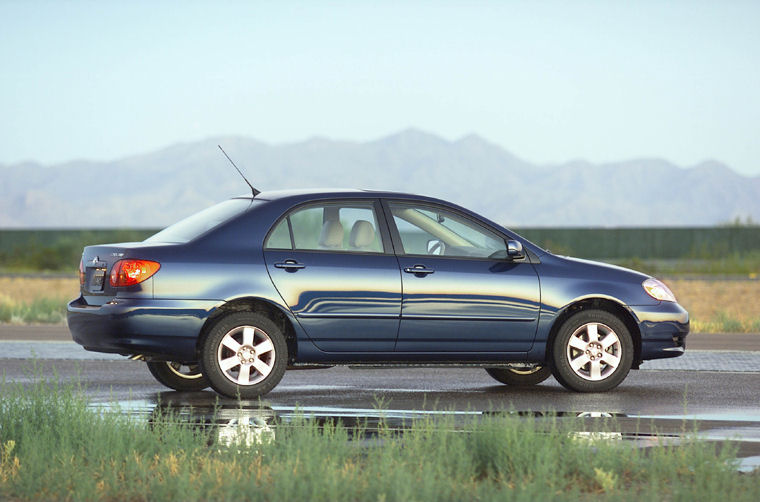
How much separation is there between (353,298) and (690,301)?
23.5 m

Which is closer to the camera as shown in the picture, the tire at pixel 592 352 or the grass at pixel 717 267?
the tire at pixel 592 352

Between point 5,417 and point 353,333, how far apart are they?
3332mm

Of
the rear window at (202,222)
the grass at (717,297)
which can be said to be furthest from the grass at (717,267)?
the rear window at (202,222)

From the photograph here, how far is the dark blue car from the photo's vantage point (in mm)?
10727

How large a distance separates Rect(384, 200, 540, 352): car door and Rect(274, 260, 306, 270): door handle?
851 millimetres

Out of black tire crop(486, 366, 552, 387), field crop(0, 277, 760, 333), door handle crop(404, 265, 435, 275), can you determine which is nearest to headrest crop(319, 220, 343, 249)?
door handle crop(404, 265, 435, 275)

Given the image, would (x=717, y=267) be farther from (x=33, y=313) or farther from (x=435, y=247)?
(x=435, y=247)

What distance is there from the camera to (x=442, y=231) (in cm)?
1155

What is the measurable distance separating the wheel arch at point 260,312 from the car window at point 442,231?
1.24 meters

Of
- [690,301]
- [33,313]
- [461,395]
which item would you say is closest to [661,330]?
[461,395]

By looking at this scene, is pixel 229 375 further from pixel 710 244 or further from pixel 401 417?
pixel 710 244

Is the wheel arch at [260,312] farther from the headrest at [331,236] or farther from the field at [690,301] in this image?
the field at [690,301]

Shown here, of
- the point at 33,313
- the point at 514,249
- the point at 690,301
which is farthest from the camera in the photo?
the point at 690,301

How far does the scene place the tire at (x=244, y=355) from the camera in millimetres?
10727
